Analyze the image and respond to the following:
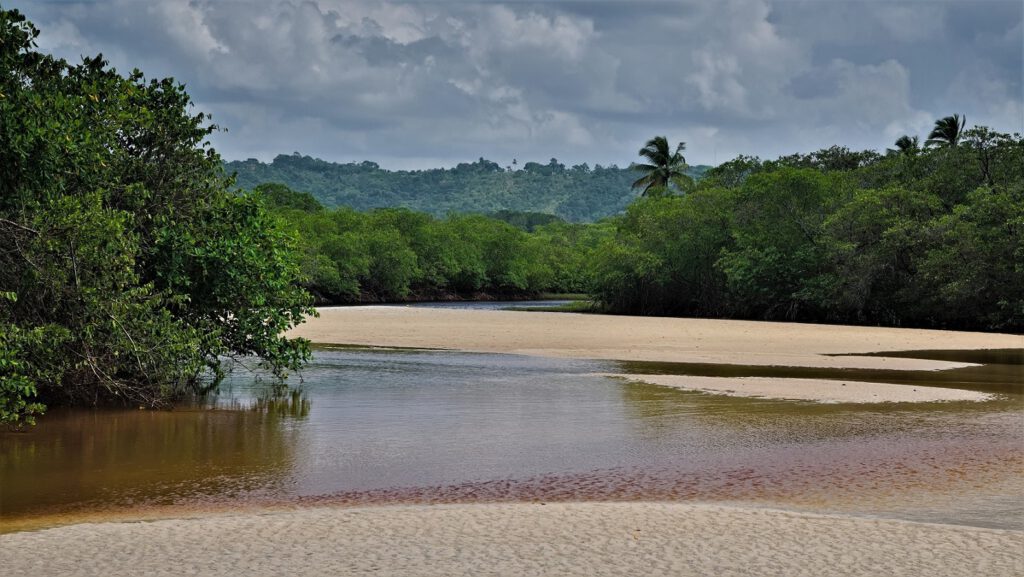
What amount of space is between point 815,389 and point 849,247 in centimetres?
3093

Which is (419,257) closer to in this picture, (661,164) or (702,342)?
(661,164)

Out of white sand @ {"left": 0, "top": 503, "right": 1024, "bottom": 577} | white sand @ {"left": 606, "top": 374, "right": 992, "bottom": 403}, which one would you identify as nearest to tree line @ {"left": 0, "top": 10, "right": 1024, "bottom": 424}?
white sand @ {"left": 0, "top": 503, "right": 1024, "bottom": 577}

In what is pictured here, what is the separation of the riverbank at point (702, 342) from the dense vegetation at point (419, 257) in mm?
24457

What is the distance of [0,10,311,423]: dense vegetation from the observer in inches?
554

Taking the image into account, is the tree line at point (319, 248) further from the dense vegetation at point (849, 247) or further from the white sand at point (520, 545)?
the white sand at point (520, 545)

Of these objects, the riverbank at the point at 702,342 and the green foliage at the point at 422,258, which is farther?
the green foliage at the point at 422,258

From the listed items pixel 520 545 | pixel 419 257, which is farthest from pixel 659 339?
pixel 419 257

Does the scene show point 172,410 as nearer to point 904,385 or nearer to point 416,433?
point 416,433

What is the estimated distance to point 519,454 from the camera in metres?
12.7

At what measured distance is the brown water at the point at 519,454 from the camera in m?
10.0

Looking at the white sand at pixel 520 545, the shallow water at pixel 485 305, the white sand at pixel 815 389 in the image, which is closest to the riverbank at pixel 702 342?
the white sand at pixel 815 389

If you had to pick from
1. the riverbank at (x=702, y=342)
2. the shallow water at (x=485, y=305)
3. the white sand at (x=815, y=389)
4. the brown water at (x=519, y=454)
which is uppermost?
the shallow water at (x=485, y=305)

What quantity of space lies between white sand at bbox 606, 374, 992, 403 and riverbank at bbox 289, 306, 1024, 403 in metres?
0.02

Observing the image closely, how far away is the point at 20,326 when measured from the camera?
1435cm
